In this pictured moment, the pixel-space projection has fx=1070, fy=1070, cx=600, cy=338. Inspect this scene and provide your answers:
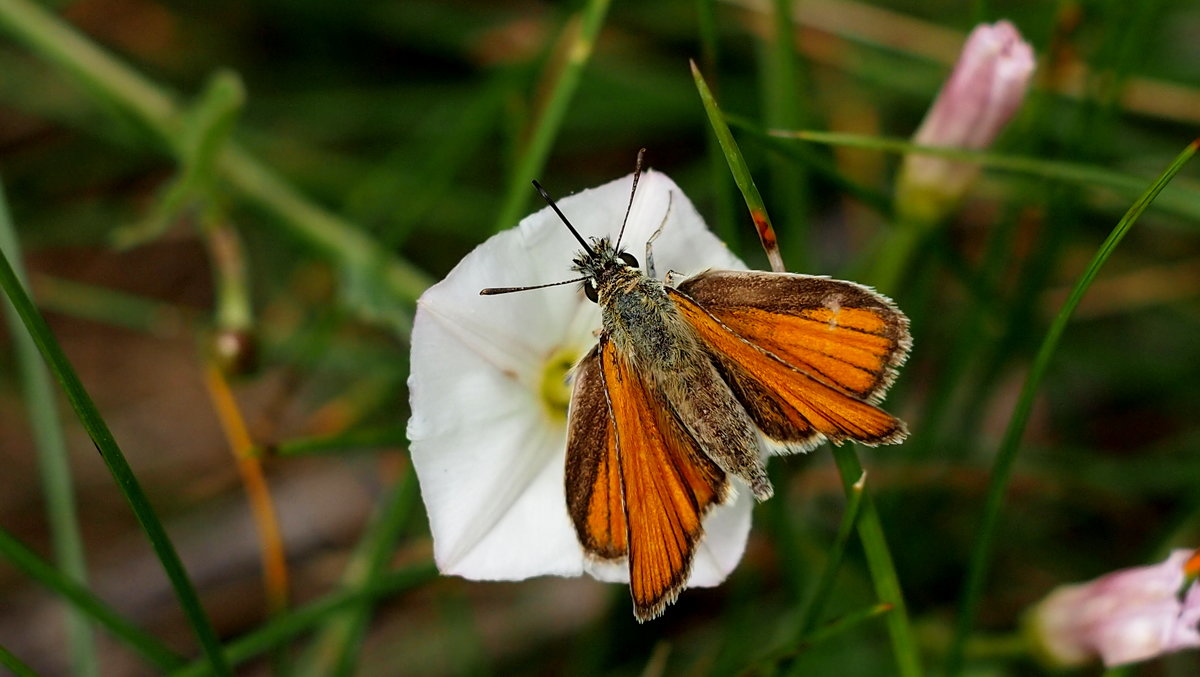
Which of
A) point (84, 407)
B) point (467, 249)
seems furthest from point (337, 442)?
point (467, 249)

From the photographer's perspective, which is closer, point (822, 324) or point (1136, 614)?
point (822, 324)

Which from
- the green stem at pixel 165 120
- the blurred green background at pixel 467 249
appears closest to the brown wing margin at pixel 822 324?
the blurred green background at pixel 467 249

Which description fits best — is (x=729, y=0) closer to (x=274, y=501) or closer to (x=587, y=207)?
(x=587, y=207)

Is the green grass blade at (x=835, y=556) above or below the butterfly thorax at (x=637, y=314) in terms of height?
below

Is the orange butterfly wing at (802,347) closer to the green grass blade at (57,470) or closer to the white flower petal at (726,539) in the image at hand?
the white flower petal at (726,539)

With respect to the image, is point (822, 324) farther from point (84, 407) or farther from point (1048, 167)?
point (84, 407)

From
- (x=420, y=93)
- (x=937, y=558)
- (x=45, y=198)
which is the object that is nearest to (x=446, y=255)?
(x=420, y=93)
